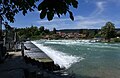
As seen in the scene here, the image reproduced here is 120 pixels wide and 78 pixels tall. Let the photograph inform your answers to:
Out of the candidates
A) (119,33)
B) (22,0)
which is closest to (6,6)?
(22,0)

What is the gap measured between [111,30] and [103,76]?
400 feet

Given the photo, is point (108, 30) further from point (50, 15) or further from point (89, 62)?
point (50, 15)

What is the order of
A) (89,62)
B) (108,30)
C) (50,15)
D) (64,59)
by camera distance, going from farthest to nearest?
(108,30) → (64,59) → (89,62) → (50,15)

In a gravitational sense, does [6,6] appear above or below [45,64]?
above

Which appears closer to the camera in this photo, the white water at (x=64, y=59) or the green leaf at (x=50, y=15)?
the green leaf at (x=50, y=15)

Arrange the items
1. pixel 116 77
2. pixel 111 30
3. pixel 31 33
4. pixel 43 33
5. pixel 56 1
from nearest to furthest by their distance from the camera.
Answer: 1. pixel 56 1
2. pixel 116 77
3. pixel 111 30
4. pixel 31 33
5. pixel 43 33

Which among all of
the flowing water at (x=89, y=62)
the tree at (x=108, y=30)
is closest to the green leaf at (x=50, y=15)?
the flowing water at (x=89, y=62)

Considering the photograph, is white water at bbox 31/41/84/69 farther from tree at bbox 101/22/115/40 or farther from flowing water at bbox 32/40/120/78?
tree at bbox 101/22/115/40

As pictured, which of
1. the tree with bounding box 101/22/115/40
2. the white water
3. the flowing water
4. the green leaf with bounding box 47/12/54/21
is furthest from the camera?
the tree with bounding box 101/22/115/40

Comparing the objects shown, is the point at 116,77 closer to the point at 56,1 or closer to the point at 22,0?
the point at 22,0

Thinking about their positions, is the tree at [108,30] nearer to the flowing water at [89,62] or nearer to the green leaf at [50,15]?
the flowing water at [89,62]

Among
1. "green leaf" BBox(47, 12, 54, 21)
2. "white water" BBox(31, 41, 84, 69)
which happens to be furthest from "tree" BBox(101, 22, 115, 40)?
"green leaf" BBox(47, 12, 54, 21)

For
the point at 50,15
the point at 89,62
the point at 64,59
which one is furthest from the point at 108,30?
the point at 50,15

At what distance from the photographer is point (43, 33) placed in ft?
615
